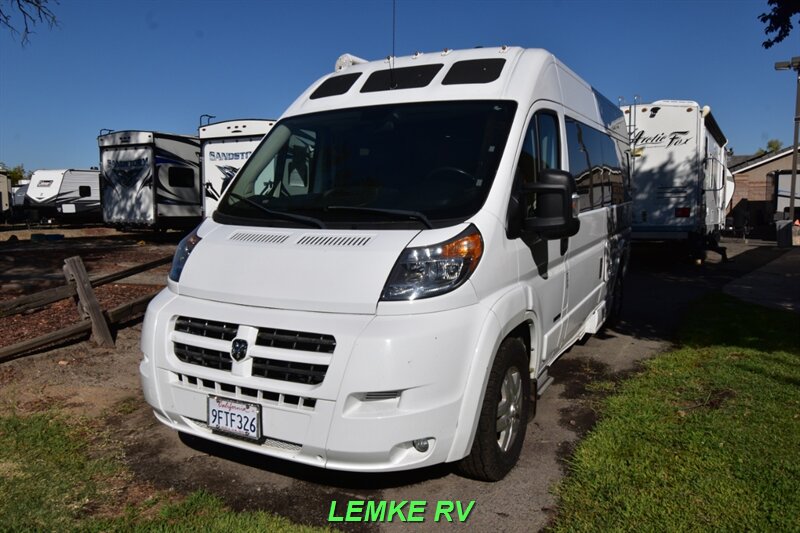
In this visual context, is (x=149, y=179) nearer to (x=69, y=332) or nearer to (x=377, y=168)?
(x=69, y=332)

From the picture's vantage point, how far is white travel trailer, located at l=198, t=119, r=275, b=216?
47.8 feet

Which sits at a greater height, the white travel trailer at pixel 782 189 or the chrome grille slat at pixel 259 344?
the white travel trailer at pixel 782 189

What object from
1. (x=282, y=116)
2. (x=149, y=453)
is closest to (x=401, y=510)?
(x=149, y=453)

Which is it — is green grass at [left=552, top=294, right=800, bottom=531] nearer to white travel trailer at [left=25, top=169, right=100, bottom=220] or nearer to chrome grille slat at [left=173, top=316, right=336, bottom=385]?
chrome grille slat at [left=173, top=316, right=336, bottom=385]

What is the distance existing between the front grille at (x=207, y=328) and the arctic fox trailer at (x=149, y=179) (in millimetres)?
16090

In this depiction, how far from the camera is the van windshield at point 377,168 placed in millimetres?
3562

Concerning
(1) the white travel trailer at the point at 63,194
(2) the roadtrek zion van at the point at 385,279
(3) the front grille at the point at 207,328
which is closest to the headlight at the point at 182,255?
(2) the roadtrek zion van at the point at 385,279

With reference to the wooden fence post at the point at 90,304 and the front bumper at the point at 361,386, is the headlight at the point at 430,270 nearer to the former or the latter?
the front bumper at the point at 361,386

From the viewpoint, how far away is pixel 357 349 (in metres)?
2.97

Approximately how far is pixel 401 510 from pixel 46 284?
784cm

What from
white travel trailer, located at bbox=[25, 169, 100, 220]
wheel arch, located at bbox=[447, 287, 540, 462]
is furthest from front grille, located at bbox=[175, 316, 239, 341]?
white travel trailer, located at bbox=[25, 169, 100, 220]

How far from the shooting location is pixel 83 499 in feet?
11.4

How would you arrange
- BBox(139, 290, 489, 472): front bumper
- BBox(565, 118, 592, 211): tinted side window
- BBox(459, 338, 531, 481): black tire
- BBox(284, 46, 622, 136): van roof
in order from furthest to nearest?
BBox(565, 118, 592, 211): tinted side window, BBox(284, 46, 622, 136): van roof, BBox(459, 338, 531, 481): black tire, BBox(139, 290, 489, 472): front bumper

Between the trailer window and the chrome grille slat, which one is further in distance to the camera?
the trailer window
